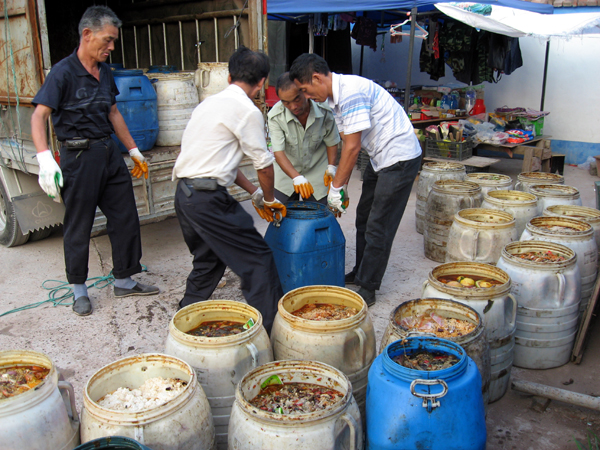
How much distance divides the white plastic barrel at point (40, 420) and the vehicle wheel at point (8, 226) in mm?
3670

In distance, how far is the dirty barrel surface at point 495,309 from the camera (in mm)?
2652

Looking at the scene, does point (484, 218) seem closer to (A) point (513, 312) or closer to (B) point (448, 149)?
(A) point (513, 312)

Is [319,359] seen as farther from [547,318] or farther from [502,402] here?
[547,318]

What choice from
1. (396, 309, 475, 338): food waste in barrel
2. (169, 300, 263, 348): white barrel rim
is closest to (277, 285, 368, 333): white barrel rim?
(169, 300, 263, 348): white barrel rim

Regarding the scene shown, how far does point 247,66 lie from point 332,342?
68.2 inches

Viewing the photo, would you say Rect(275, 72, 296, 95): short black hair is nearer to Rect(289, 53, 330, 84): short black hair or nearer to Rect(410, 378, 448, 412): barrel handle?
Rect(289, 53, 330, 84): short black hair

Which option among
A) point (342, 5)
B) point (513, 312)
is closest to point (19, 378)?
point (513, 312)

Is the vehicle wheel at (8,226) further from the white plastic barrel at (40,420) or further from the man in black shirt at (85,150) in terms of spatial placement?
the white plastic barrel at (40,420)

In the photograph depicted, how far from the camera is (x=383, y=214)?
387 centimetres

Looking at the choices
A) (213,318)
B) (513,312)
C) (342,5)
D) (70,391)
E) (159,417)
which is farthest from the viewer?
(342,5)

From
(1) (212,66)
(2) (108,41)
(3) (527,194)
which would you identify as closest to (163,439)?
(2) (108,41)

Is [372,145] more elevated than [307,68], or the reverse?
[307,68]

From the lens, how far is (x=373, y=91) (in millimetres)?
3719

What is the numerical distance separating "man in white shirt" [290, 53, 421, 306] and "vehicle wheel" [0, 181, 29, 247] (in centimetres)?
334
